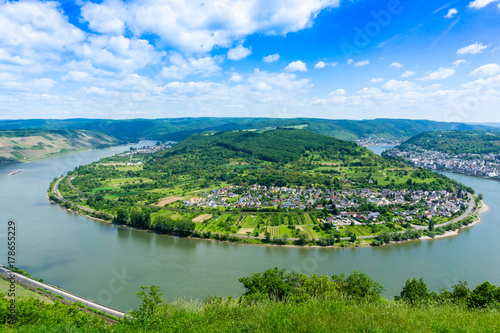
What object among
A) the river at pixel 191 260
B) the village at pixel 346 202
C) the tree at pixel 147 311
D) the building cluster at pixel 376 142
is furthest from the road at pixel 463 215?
the building cluster at pixel 376 142

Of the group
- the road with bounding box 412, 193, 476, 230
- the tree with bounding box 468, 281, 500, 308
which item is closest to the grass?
the tree with bounding box 468, 281, 500, 308

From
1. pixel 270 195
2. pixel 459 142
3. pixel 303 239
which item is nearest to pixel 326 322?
pixel 303 239

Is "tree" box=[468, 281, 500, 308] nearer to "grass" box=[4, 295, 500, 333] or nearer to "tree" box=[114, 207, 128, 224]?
"grass" box=[4, 295, 500, 333]

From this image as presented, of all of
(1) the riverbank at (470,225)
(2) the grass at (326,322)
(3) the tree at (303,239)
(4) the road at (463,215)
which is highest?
(2) the grass at (326,322)

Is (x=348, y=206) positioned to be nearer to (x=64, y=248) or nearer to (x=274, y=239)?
(x=274, y=239)

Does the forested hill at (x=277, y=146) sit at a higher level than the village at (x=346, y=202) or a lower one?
higher

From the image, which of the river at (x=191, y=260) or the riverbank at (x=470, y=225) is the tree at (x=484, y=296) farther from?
the riverbank at (x=470, y=225)
